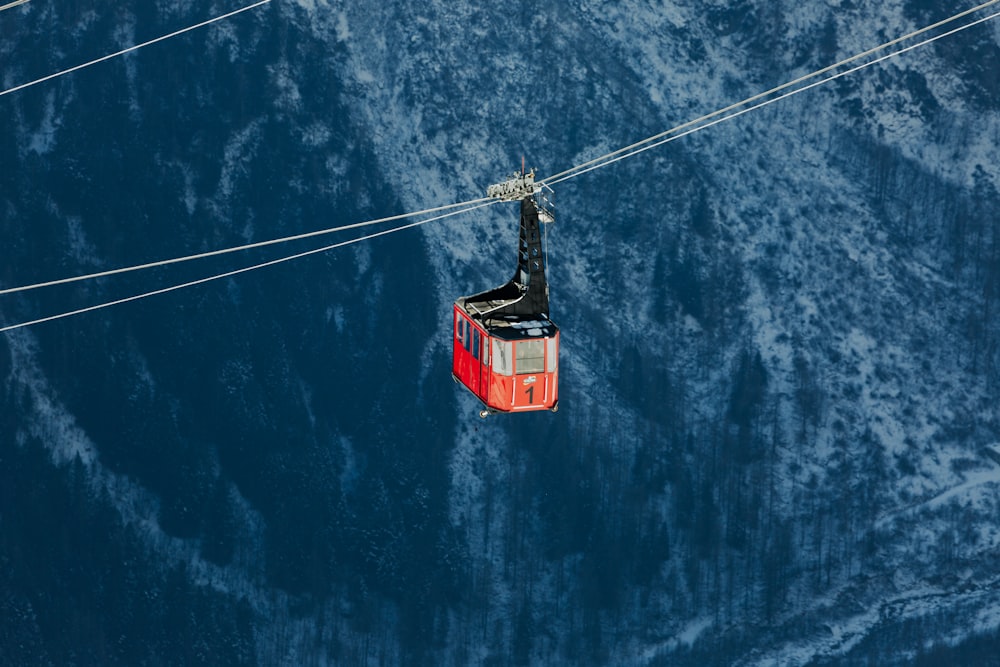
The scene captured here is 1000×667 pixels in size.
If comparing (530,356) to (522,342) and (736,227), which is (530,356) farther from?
(736,227)

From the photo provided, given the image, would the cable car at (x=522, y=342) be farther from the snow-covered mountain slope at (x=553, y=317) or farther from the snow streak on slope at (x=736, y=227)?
the snow streak on slope at (x=736, y=227)

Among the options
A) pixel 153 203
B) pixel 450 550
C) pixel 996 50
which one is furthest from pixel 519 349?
pixel 996 50

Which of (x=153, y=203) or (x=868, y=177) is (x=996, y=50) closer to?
(x=868, y=177)

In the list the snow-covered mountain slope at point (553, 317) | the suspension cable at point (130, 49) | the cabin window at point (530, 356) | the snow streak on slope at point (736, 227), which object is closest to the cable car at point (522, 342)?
the cabin window at point (530, 356)

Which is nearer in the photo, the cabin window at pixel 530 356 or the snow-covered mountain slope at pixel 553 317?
the cabin window at pixel 530 356

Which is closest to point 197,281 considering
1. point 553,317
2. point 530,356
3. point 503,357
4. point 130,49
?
point 130,49

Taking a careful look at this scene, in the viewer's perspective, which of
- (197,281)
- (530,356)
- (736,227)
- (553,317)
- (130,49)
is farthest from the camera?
(130,49)
